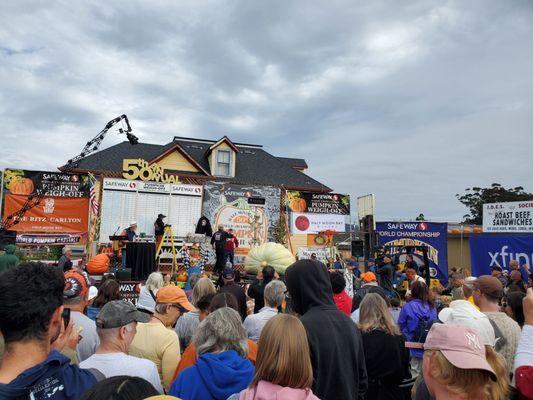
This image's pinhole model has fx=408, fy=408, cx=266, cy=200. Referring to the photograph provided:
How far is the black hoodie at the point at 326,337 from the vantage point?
2.80m

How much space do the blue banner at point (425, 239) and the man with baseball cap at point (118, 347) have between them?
41.2 feet

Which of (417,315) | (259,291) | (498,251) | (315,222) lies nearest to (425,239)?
(498,251)

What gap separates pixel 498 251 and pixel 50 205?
716 inches

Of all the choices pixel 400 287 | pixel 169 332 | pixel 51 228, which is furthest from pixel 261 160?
pixel 169 332

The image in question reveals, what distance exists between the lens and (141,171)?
16.9m

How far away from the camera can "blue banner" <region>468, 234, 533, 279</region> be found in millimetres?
13852

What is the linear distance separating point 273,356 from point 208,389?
24.8 inches

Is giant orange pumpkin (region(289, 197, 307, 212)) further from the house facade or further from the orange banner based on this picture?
the orange banner

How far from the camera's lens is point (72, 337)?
228cm

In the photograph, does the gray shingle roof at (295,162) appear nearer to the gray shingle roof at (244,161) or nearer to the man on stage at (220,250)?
the gray shingle roof at (244,161)

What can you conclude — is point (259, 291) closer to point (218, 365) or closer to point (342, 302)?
point (342, 302)

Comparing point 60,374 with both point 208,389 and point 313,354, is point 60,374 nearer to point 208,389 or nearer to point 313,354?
point 208,389

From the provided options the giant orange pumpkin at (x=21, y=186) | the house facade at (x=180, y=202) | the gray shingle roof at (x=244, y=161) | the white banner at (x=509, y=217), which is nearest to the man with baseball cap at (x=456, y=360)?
the house facade at (x=180, y=202)

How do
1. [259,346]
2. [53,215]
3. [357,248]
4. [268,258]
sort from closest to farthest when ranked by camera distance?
[259,346] < [268,258] < [357,248] < [53,215]
